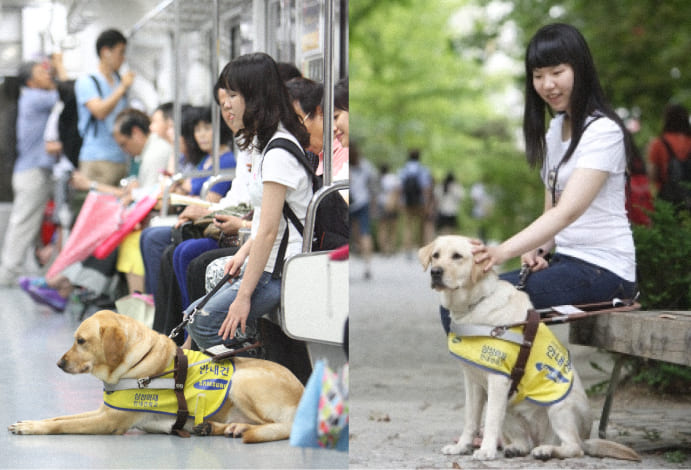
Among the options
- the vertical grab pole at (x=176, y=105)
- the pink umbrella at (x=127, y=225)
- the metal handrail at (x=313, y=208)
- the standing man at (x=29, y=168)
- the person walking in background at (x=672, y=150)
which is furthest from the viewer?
the person walking in background at (x=672, y=150)

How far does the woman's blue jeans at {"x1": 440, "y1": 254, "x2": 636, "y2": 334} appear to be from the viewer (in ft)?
15.1

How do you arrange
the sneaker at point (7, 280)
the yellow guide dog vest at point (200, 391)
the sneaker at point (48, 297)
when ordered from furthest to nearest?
the sneaker at point (7, 280) → the sneaker at point (48, 297) → the yellow guide dog vest at point (200, 391)

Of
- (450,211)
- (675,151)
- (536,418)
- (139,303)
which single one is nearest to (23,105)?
(139,303)

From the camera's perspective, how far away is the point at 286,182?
13.8 ft

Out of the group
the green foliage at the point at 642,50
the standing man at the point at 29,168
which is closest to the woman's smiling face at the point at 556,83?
the standing man at the point at 29,168

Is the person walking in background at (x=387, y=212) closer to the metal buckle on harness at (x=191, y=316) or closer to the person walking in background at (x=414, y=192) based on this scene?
the person walking in background at (x=414, y=192)

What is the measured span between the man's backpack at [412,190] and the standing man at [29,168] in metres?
15.0

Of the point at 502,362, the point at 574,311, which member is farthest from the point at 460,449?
the point at 574,311

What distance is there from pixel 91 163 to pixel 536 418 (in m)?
2.62

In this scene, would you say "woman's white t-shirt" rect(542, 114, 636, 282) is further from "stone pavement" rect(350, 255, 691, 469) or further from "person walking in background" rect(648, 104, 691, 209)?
"person walking in background" rect(648, 104, 691, 209)

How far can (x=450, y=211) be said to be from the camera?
71.4ft

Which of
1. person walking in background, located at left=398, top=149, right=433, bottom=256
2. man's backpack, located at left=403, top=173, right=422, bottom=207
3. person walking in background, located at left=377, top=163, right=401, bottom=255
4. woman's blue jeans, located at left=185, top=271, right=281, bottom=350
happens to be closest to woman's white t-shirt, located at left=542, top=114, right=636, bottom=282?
woman's blue jeans, located at left=185, top=271, right=281, bottom=350

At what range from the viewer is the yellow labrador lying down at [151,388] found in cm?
436

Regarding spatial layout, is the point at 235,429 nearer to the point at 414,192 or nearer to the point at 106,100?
the point at 106,100
